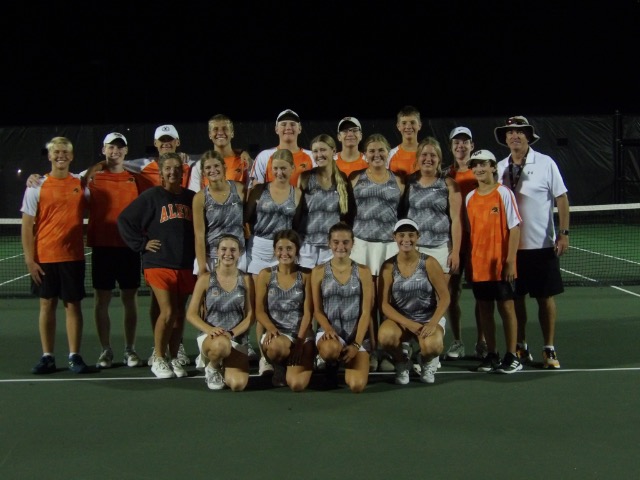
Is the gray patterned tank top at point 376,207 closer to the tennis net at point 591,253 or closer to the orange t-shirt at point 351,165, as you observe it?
the orange t-shirt at point 351,165

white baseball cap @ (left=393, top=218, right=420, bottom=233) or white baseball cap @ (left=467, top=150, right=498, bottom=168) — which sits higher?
white baseball cap @ (left=467, top=150, right=498, bottom=168)

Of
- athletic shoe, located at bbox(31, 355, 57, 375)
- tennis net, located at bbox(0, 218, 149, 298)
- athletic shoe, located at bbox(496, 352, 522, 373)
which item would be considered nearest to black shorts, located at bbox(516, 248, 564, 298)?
athletic shoe, located at bbox(496, 352, 522, 373)

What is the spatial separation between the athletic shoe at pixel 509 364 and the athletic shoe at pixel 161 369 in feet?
7.86

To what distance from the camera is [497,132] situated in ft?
25.7

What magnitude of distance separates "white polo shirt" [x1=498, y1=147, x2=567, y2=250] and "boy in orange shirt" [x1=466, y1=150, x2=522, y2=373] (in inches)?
9.4

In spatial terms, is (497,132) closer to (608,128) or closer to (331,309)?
(331,309)

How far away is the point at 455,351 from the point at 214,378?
6.98ft

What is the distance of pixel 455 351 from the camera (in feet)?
25.1

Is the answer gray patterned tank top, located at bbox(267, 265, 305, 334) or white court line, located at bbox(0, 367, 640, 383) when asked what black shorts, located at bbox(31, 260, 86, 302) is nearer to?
white court line, located at bbox(0, 367, 640, 383)

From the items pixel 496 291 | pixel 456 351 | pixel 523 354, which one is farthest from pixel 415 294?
pixel 523 354

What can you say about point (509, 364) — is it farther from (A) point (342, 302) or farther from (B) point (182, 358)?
(B) point (182, 358)

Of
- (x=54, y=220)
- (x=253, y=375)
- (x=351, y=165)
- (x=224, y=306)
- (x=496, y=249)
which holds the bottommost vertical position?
(x=253, y=375)

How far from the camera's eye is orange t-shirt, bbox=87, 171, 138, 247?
24.2ft

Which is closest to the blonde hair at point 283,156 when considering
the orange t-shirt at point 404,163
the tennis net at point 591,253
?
the orange t-shirt at point 404,163
